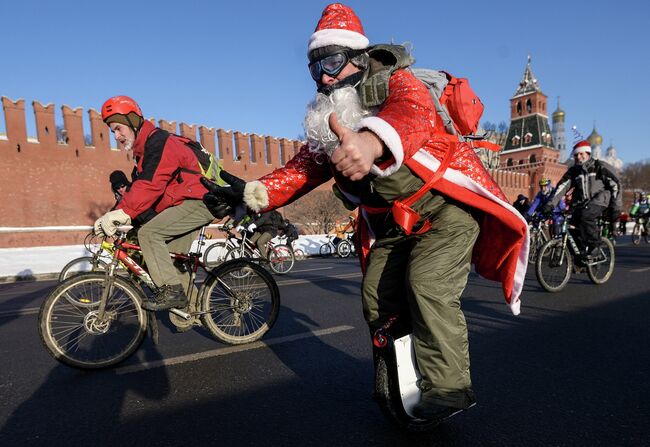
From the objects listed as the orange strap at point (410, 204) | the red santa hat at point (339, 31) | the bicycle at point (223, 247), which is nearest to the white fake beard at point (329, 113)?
the red santa hat at point (339, 31)

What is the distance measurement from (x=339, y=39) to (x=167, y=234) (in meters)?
2.29

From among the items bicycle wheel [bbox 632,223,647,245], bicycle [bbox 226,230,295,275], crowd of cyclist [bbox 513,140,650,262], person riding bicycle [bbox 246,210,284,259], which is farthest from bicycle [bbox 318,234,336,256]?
bicycle wheel [bbox 632,223,647,245]

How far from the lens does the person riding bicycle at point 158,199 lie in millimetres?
3209

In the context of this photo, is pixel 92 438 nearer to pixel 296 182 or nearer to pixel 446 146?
pixel 296 182

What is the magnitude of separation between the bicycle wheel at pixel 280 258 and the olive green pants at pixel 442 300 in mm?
7724

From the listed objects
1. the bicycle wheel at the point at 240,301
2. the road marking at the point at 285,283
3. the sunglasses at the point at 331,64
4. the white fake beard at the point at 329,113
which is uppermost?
the sunglasses at the point at 331,64

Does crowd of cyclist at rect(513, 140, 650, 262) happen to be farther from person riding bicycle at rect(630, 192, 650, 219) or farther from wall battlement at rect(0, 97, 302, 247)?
wall battlement at rect(0, 97, 302, 247)

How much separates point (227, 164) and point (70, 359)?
1046 inches

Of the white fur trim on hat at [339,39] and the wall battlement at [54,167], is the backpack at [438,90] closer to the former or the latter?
the white fur trim on hat at [339,39]

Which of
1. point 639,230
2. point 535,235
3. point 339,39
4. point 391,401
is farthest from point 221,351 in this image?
point 639,230

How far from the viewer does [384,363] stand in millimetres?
1869

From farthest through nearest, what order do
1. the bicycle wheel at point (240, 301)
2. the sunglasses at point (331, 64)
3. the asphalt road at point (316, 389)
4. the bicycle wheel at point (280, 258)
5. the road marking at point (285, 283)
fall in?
the bicycle wheel at point (280, 258), the road marking at point (285, 283), the bicycle wheel at point (240, 301), the asphalt road at point (316, 389), the sunglasses at point (331, 64)

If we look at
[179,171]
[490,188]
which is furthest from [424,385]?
[179,171]

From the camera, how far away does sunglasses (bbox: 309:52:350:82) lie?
1745 millimetres
